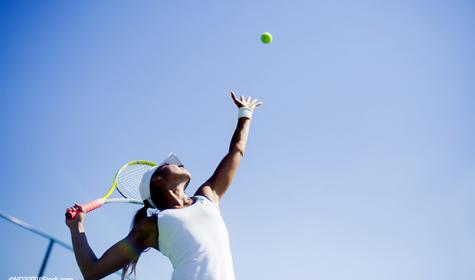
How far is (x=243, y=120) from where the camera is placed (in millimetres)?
3490

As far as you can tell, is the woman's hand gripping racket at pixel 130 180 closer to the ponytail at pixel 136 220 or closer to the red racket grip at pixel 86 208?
the red racket grip at pixel 86 208

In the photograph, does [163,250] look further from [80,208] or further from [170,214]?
[80,208]

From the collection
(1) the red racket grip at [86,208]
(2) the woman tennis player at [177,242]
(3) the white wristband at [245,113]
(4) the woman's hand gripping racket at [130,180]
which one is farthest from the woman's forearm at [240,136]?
(4) the woman's hand gripping racket at [130,180]

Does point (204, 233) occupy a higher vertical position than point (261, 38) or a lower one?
lower

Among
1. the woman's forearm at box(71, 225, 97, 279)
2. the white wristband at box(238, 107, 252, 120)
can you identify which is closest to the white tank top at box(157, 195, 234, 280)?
the woman's forearm at box(71, 225, 97, 279)

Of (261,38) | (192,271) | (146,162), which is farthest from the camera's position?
(261,38)

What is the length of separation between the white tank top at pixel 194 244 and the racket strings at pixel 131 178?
2578 mm

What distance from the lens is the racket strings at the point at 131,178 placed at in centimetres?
488

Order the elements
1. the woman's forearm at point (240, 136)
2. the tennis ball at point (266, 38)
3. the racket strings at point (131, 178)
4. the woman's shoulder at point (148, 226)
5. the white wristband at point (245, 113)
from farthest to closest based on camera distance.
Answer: the tennis ball at point (266, 38) < the racket strings at point (131, 178) < the white wristband at point (245, 113) < the woman's forearm at point (240, 136) < the woman's shoulder at point (148, 226)

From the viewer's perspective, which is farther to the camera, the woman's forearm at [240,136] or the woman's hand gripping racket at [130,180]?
the woman's hand gripping racket at [130,180]

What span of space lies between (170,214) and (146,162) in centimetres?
258

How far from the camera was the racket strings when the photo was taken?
488cm

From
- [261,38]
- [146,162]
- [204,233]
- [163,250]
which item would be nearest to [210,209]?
[204,233]

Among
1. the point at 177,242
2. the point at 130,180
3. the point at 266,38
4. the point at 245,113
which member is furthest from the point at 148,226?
the point at 266,38
